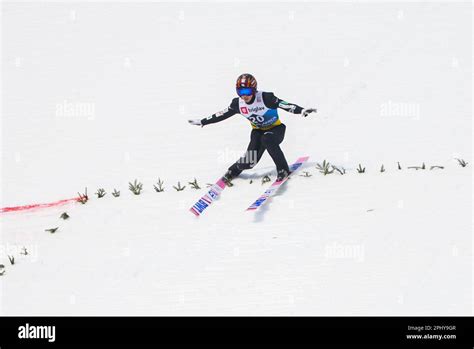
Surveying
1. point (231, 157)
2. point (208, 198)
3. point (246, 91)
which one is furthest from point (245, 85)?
point (231, 157)

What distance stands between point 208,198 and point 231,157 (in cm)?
287

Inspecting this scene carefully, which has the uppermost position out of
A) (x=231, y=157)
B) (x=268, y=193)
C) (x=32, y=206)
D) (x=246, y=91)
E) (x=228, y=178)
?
(x=246, y=91)

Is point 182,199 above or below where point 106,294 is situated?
above

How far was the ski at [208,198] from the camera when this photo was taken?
8.51 m

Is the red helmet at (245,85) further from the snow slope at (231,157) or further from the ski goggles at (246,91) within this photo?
the snow slope at (231,157)

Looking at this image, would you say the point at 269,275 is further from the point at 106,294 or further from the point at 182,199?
the point at 182,199

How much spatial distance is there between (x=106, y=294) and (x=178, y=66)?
10507 millimetres

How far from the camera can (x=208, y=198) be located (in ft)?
29.0

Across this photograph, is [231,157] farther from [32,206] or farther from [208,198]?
[32,206]

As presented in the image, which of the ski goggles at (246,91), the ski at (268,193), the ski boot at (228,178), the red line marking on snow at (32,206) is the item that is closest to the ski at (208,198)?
the ski boot at (228,178)

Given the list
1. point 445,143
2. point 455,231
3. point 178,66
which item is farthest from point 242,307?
point 178,66

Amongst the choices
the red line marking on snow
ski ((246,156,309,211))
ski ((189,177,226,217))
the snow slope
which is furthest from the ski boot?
the red line marking on snow

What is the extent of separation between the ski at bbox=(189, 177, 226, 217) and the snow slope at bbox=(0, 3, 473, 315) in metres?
0.14

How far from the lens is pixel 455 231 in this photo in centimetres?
709
